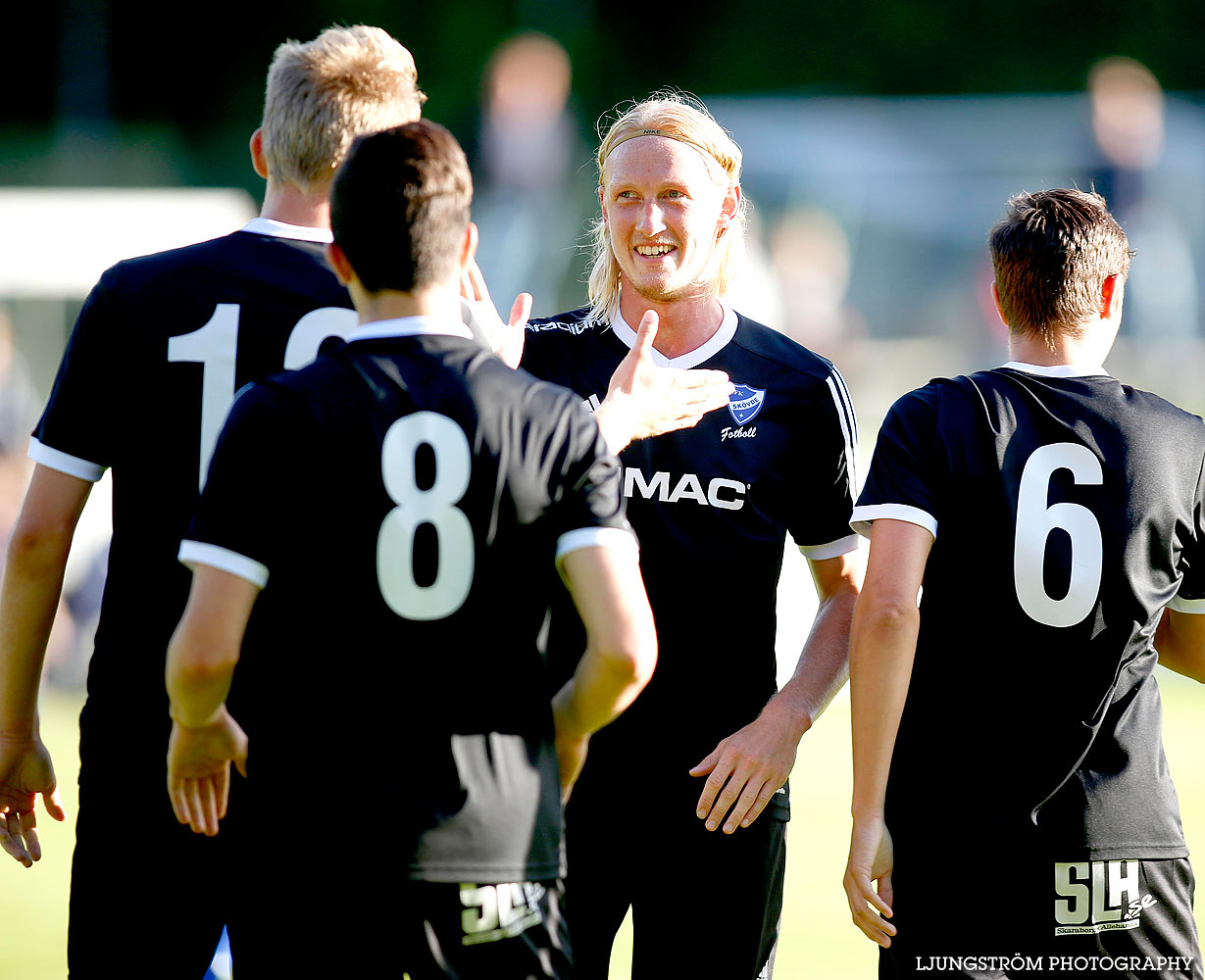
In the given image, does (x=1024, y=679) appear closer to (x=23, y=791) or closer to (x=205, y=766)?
(x=205, y=766)

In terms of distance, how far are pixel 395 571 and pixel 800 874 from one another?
4.13 metres

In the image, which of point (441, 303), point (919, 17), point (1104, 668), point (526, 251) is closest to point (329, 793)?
point (441, 303)

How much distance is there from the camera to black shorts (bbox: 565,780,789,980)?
3041mm

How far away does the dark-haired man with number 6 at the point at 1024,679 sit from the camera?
108 inches

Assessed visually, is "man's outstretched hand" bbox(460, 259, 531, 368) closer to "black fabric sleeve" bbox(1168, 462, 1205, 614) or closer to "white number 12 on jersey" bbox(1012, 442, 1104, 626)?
"white number 12 on jersey" bbox(1012, 442, 1104, 626)

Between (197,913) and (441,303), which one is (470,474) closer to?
(441,303)

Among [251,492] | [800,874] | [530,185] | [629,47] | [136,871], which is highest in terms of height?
[629,47]

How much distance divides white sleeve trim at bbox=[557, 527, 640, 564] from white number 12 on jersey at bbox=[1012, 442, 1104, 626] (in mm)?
922

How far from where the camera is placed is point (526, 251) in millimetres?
12266

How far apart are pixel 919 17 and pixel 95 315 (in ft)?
52.3

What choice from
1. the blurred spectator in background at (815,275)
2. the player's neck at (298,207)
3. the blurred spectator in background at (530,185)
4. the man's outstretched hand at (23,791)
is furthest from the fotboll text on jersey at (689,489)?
the blurred spectator in background at (815,275)

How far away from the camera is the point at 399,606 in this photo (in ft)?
7.24

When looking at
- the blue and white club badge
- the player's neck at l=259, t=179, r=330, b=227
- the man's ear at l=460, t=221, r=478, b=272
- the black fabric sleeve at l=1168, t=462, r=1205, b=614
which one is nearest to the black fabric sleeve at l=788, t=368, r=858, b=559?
the blue and white club badge

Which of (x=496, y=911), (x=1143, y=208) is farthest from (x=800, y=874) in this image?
(x=1143, y=208)
